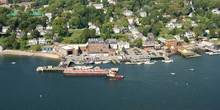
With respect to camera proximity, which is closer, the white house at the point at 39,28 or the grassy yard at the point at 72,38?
the grassy yard at the point at 72,38

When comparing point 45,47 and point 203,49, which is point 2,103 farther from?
point 203,49

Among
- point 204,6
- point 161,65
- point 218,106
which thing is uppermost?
point 204,6

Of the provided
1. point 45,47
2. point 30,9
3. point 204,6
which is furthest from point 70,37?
point 204,6

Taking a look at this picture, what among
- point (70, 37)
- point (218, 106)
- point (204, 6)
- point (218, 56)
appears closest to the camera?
point (218, 106)

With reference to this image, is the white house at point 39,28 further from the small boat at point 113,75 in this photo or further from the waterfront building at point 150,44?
the small boat at point 113,75

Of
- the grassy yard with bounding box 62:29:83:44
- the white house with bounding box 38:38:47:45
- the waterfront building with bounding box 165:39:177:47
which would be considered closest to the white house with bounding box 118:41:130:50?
the waterfront building with bounding box 165:39:177:47

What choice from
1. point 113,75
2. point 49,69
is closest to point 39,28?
point 49,69

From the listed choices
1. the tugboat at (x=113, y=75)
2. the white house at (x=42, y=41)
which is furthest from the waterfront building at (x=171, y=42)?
the white house at (x=42, y=41)

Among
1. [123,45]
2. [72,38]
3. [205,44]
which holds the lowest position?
[205,44]

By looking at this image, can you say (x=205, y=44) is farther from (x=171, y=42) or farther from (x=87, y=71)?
(x=87, y=71)
